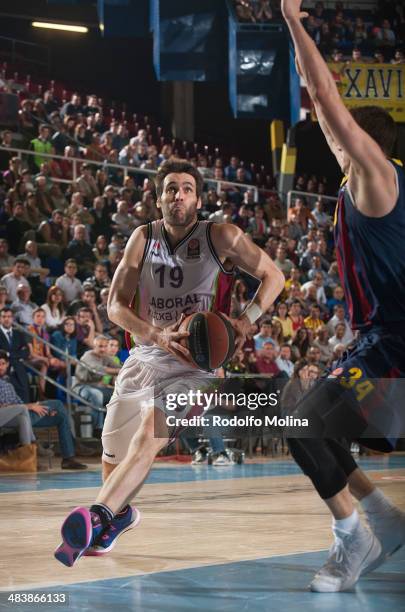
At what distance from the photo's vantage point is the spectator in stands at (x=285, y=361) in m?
13.9

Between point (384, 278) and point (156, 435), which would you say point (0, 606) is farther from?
point (384, 278)

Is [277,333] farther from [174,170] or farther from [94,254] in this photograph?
[174,170]

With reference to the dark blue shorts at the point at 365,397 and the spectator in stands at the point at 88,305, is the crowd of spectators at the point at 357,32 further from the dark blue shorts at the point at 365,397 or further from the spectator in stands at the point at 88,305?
the dark blue shorts at the point at 365,397

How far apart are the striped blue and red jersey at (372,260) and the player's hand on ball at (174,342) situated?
3.05 ft

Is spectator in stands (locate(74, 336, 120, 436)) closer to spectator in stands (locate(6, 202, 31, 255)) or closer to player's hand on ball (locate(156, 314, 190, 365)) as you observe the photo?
spectator in stands (locate(6, 202, 31, 255))

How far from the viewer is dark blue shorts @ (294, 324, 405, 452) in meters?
4.04

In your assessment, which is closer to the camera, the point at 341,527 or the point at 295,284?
the point at 341,527

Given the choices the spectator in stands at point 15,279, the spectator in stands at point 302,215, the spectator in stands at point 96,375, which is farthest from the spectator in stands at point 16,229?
the spectator in stands at point 302,215

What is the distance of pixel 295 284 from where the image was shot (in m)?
16.7

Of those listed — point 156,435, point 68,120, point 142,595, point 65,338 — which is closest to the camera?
point 142,595

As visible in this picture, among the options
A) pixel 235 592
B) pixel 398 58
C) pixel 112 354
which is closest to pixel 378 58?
pixel 398 58

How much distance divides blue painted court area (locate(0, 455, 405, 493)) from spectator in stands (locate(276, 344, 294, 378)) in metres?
1.24

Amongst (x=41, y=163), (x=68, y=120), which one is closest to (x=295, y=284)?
(x=41, y=163)

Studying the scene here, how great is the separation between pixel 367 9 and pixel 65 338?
17744mm
